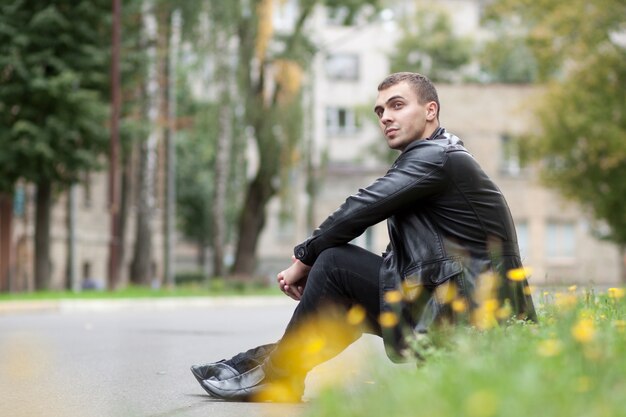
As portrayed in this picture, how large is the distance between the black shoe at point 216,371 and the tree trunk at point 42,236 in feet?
75.1

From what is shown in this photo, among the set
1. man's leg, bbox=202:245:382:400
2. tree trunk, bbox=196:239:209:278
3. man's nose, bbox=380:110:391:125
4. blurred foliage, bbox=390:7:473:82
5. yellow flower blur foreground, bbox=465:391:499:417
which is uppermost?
blurred foliage, bbox=390:7:473:82

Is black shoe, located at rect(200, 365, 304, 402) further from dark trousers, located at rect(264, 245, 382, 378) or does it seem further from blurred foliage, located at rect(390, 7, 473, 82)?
blurred foliage, located at rect(390, 7, 473, 82)

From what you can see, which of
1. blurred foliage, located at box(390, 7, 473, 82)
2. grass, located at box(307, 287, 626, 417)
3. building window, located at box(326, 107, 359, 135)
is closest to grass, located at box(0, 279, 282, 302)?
grass, located at box(307, 287, 626, 417)

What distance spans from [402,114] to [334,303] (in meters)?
0.95

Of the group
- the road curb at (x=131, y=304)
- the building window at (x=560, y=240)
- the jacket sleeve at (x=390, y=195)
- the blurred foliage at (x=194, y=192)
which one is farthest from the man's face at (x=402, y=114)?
the building window at (x=560, y=240)

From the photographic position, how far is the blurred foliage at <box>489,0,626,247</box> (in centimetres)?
3628

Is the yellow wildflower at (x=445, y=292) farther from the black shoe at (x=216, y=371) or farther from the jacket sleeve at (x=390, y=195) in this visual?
the black shoe at (x=216, y=371)

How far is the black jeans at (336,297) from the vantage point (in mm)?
6230

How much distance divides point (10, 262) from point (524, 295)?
31226mm

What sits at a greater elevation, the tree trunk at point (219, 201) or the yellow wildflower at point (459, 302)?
the yellow wildflower at point (459, 302)

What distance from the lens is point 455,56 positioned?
216 feet

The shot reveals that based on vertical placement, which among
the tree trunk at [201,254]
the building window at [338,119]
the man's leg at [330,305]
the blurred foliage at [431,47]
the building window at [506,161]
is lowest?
the tree trunk at [201,254]

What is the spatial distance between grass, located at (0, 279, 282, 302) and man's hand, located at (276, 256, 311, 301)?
1674cm

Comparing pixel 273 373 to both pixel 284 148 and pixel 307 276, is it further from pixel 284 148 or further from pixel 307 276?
pixel 284 148
